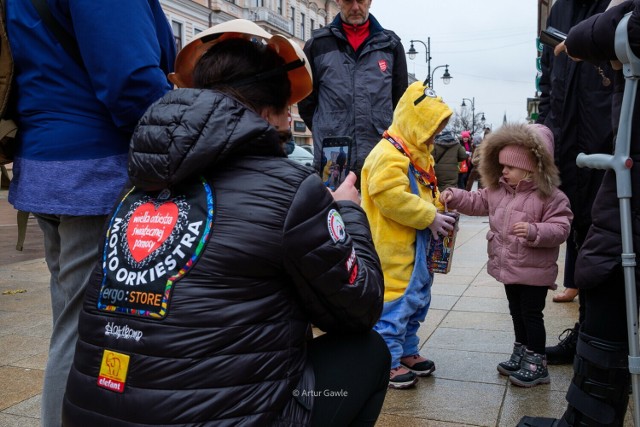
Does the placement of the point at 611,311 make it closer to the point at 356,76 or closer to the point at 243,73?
the point at 243,73

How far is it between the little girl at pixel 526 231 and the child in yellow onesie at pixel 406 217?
0.98ft

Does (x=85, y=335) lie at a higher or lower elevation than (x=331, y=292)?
lower

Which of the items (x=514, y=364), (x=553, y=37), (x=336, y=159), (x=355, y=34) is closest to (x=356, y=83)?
(x=355, y=34)

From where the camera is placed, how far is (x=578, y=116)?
10.8 feet

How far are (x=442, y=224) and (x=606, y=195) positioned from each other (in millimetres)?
1130

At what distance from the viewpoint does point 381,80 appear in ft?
12.6

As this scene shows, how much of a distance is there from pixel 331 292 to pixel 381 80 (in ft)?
7.93

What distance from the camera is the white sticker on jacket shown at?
65.2 inches

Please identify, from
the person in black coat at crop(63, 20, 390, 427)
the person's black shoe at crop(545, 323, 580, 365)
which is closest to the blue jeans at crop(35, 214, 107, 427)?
the person in black coat at crop(63, 20, 390, 427)

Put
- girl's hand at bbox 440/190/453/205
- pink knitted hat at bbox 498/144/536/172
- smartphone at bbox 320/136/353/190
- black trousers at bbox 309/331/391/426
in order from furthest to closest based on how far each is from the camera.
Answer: smartphone at bbox 320/136/353/190
girl's hand at bbox 440/190/453/205
pink knitted hat at bbox 498/144/536/172
black trousers at bbox 309/331/391/426

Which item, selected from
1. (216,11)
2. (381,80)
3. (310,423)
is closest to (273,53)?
(310,423)

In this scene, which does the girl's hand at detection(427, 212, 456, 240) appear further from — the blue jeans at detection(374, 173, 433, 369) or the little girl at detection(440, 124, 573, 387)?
the little girl at detection(440, 124, 573, 387)

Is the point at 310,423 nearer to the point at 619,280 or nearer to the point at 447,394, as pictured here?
the point at 619,280

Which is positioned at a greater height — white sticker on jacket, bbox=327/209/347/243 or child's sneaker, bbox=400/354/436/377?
white sticker on jacket, bbox=327/209/347/243
